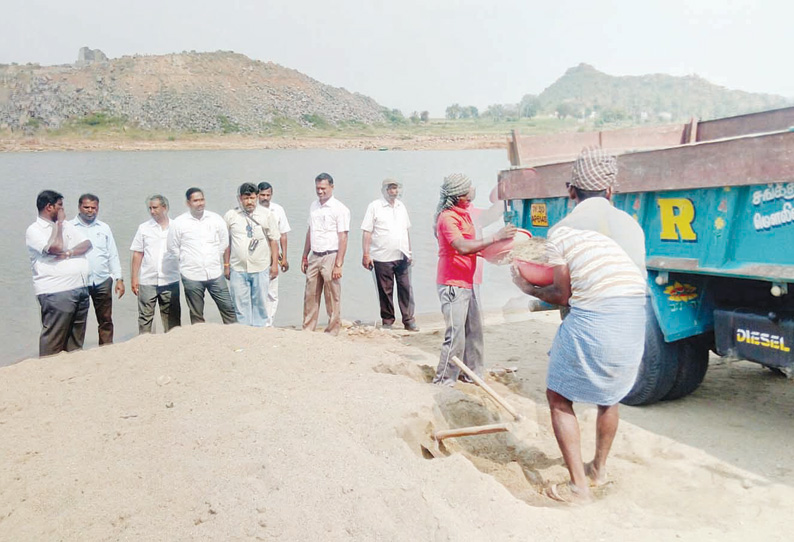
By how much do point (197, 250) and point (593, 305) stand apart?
431cm

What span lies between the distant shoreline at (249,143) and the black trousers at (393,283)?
99.6ft

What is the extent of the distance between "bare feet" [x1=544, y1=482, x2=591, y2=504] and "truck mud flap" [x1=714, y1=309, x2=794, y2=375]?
147 cm

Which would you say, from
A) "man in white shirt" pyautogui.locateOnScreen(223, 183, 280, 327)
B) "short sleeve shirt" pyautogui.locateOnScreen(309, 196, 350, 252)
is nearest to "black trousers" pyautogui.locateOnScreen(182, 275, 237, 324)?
"man in white shirt" pyautogui.locateOnScreen(223, 183, 280, 327)

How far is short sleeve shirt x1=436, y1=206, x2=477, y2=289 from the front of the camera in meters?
4.80

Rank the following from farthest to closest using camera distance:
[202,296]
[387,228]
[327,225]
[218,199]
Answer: [218,199], [387,228], [327,225], [202,296]

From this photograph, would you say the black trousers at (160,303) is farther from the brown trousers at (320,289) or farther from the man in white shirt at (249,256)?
the brown trousers at (320,289)

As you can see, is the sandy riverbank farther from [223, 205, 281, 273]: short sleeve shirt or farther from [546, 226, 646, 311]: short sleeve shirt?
[223, 205, 281, 273]: short sleeve shirt

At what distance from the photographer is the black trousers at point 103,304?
22.4 feet

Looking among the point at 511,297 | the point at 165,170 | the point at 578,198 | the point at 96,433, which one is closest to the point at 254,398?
the point at 96,433

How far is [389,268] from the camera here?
8023mm

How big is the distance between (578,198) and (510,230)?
0.84m

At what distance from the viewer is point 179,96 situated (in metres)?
50.8

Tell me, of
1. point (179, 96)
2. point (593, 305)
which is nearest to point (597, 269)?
point (593, 305)

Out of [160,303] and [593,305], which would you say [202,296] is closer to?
[160,303]
